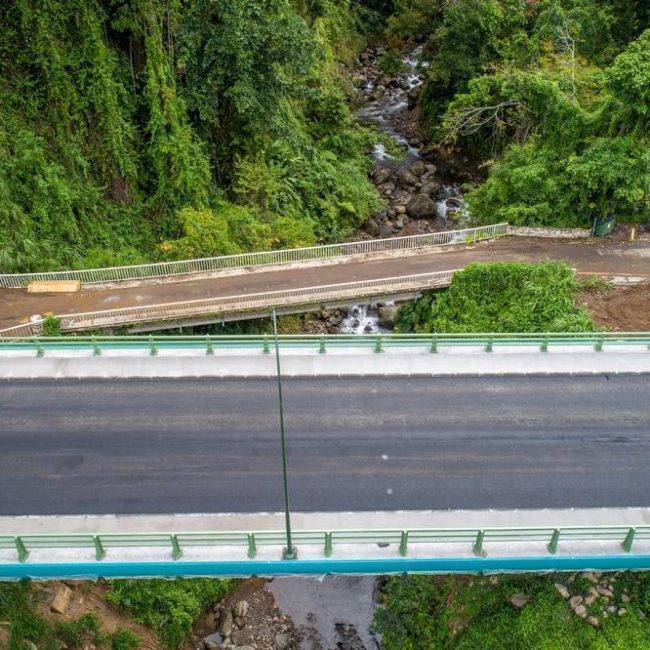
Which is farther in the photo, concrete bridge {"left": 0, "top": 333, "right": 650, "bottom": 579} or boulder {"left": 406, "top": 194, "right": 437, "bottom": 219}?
boulder {"left": 406, "top": 194, "right": 437, "bottom": 219}

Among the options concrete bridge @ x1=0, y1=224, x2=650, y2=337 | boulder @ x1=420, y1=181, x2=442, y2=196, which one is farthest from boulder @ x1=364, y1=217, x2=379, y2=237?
concrete bridge @ x1=0, y1=224, x2=650, y2=337

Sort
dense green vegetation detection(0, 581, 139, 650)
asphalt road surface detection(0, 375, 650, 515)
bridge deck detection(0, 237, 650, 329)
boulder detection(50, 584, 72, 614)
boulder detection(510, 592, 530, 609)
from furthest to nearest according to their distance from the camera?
bridge deck detection(0, 237, 650, 329) → boulder detection(50, 584, 72, 614) → boulder detection(510, 592, 530, 609) → dense green vegetation detection(0, 581, 139, 650) → asphalt road surface detection(0, 375, 650, 515)

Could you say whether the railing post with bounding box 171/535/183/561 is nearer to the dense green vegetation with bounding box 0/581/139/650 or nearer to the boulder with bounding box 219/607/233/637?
the dense green vegetation with bounding box 0/581/139/650

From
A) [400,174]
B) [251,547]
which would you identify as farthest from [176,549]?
[400,174]

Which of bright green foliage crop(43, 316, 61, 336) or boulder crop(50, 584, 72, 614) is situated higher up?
bright green foliage crop(43, 316, 61, 336)

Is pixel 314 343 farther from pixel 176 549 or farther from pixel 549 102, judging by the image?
pixel 549 102

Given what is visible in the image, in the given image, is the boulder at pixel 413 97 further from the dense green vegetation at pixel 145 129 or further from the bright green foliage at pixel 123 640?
the bright green foliage at pixel 123 640

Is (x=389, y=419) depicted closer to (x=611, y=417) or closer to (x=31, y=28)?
(x=611, y=417)
